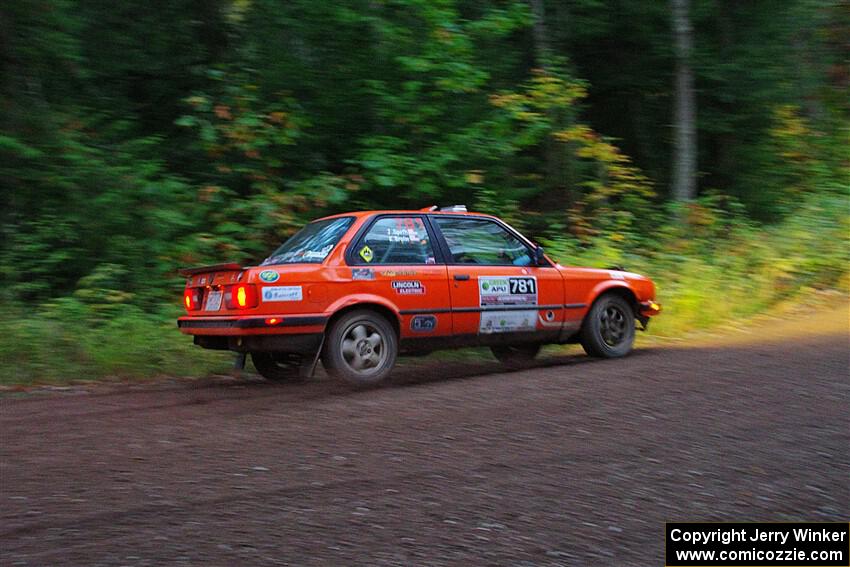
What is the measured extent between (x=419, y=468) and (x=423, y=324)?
3.54 m

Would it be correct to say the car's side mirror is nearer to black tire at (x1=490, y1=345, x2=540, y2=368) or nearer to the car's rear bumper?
black tire at (x1=490, y1=345, x2=540, y2=368)

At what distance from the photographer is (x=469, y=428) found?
6035 millimetres

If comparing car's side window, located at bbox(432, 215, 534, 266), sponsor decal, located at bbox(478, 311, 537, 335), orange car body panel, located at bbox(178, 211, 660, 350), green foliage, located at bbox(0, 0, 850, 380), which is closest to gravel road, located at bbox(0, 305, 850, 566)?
orange car body panel, located at bbox(178, 211, 660, 350)

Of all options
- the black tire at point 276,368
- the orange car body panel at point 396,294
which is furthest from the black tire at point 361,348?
the black tire at point 276,368

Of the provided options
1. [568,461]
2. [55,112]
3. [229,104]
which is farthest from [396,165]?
[568,461]

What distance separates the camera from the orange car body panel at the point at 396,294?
7.75 m

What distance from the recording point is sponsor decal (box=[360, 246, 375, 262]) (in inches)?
328

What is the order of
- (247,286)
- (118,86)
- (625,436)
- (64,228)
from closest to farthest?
(625,436), (247,286), (64,228), (118,86)

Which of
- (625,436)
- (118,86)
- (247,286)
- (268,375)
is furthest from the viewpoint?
(118,86)

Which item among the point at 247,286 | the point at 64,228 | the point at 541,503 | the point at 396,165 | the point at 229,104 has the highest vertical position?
the point at 229,104

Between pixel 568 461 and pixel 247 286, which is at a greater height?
pixel 247 286

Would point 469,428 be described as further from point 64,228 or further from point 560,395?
point 64,228

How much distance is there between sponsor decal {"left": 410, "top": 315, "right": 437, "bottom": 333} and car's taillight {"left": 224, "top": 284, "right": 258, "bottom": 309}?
1534 mm

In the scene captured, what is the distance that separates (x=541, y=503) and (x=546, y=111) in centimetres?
1239
